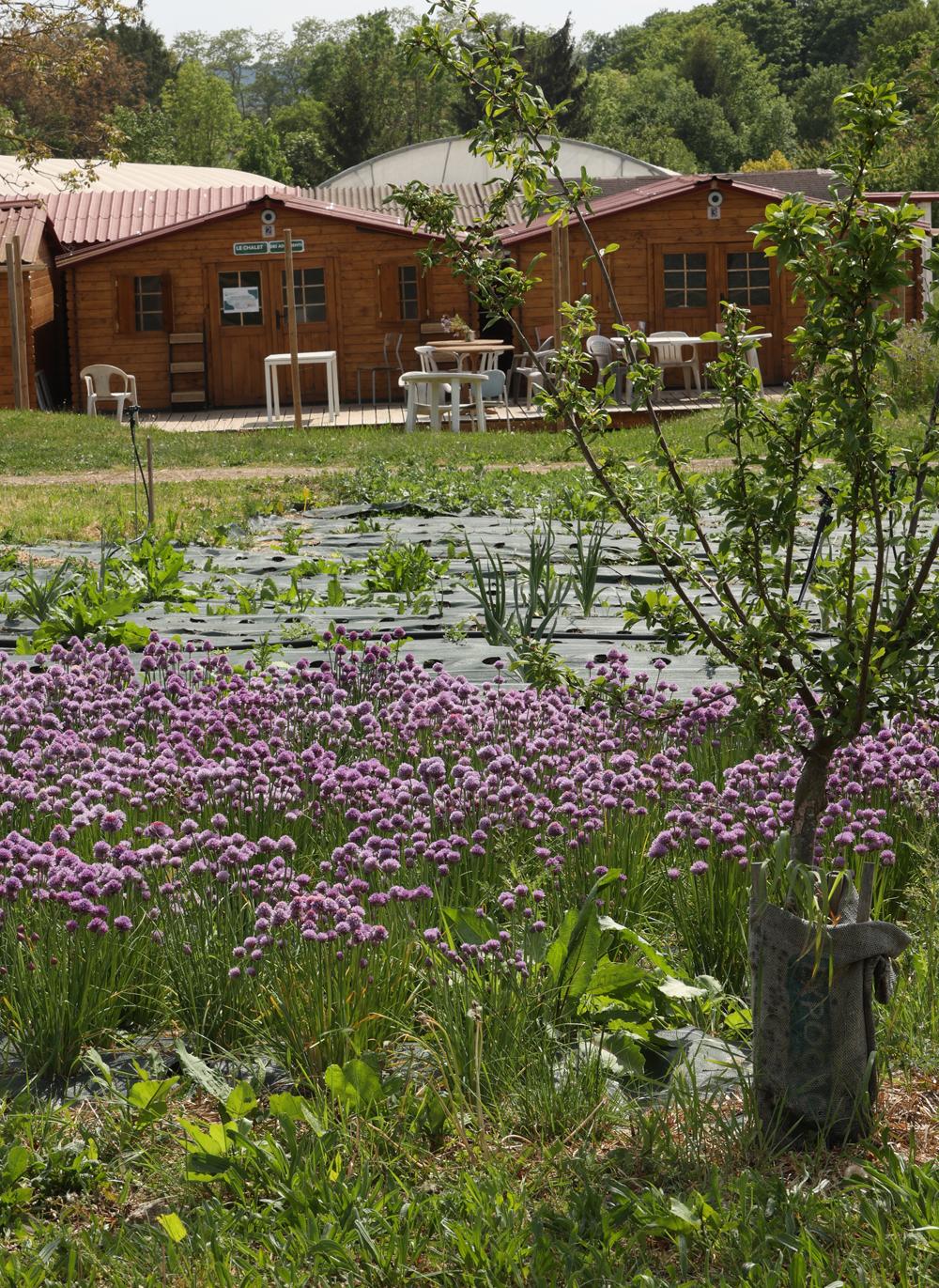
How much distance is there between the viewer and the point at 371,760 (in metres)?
4.31

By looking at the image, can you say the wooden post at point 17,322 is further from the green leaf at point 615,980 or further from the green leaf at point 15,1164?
the green leaf at point 15,1164

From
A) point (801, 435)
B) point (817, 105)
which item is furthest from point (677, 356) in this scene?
point (817, 105)

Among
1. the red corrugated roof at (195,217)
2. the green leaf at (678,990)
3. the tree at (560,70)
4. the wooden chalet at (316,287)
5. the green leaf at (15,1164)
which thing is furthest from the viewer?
the tree at (560,70)

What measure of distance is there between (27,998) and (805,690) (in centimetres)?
169

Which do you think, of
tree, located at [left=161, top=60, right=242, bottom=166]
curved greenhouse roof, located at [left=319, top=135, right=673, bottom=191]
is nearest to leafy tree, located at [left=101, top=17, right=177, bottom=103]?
tree, located at [left=161, top=60, right=242, bottom=166]

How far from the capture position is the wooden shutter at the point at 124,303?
2914 centimetres

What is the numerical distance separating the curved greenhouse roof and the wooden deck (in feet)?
51.8

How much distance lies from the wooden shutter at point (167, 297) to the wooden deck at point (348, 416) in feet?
5.43

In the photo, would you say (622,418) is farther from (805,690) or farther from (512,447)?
(805,690)

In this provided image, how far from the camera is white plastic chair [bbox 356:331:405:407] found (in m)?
28.9

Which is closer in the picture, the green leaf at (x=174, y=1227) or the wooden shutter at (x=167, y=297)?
the green leaf at (x=174, y=1227)

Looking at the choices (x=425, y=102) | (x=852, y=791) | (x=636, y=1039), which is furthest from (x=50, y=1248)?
(x=425, y=102)

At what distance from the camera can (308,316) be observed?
96.7ft

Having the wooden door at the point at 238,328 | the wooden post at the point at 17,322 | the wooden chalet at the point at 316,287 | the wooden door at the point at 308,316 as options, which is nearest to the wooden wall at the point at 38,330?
the wooden chalet at the point at 316,287
